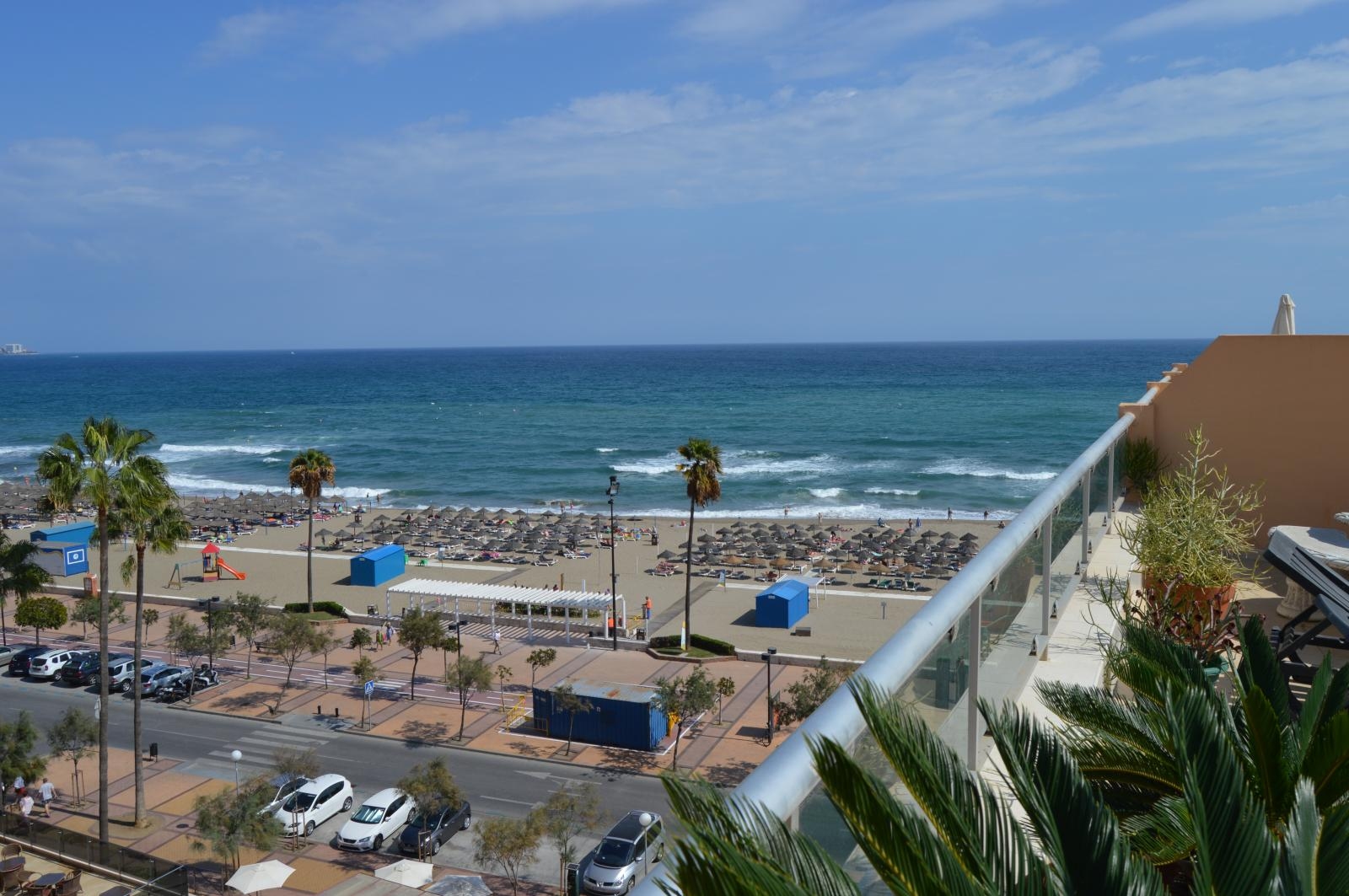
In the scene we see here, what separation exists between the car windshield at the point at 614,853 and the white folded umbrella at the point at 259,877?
16.9ft

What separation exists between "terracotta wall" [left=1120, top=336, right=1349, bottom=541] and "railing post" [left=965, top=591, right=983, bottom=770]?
6375 millimetres

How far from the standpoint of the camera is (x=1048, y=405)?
102m

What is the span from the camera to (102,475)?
1884 centimetres

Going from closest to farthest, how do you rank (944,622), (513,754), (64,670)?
(944,622), (513,754), (64,670)

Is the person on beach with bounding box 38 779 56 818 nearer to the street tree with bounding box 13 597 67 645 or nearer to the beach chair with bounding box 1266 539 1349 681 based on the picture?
the street tree with bounding box 13 597 67 645

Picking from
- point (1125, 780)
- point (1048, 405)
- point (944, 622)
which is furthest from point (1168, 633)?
point (1048, 405)

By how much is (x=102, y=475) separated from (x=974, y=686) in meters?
19.5

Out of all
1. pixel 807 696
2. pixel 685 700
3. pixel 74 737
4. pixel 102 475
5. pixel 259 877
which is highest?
pixel 102 475

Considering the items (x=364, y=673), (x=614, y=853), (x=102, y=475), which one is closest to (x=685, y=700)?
(x=614, y=853)

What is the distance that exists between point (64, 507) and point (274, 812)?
753 centimetres

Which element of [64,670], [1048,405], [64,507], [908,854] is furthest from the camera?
[1048,405]

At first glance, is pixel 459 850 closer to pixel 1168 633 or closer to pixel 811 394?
pixel 1168 633

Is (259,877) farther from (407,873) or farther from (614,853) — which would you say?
(614,853)

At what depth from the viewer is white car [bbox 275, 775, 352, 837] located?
1869 cm
